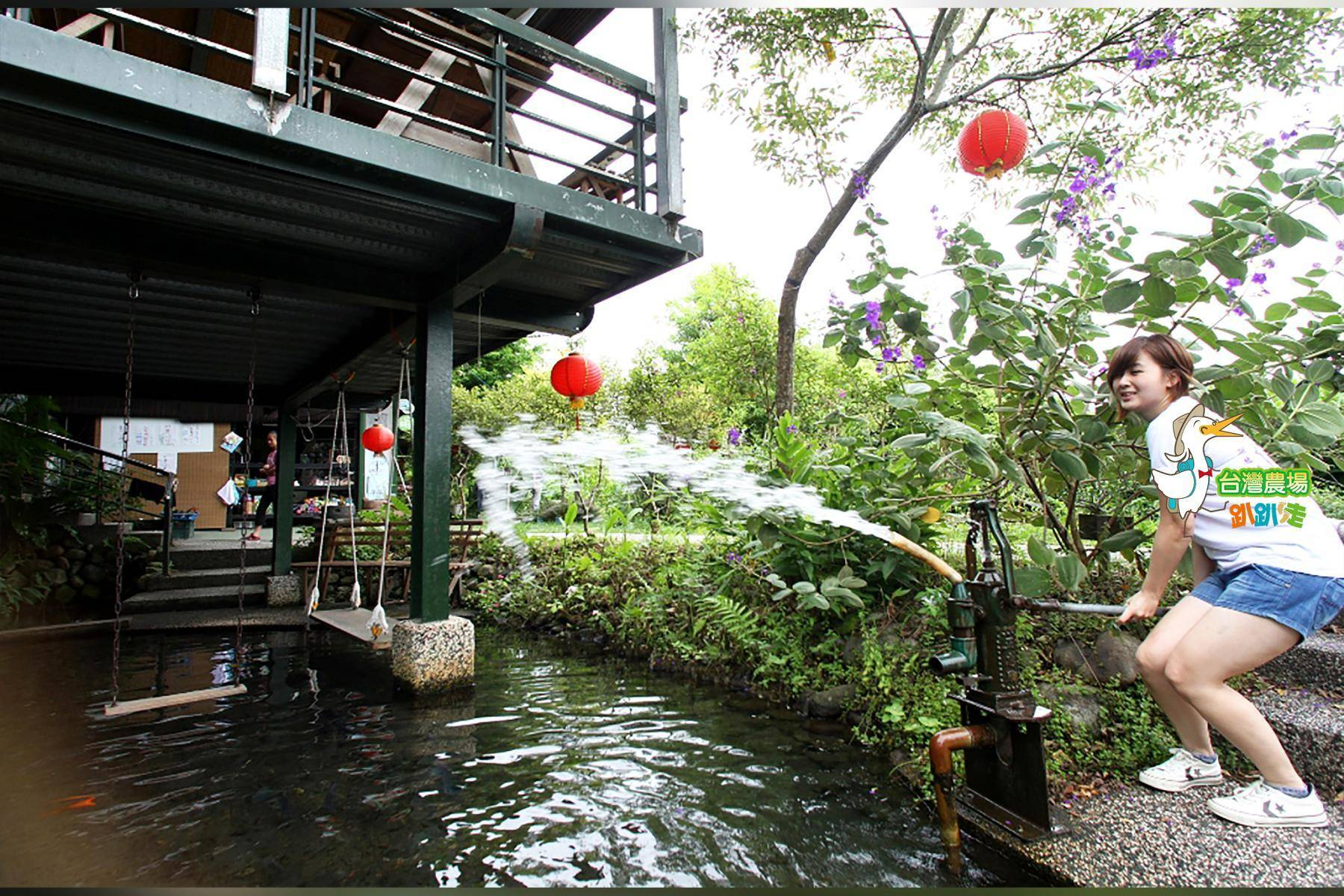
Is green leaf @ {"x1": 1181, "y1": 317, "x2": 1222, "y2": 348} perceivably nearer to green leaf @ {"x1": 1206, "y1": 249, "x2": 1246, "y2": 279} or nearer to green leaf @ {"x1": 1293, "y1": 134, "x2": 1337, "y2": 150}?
green leaf @ {"x1": 1206, "y1": 249, "x2": 1246, "y2": 279}

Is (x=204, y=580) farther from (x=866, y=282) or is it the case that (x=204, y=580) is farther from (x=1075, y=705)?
(x=1075, y=705)

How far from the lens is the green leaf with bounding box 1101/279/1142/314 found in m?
3.01

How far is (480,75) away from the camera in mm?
6090

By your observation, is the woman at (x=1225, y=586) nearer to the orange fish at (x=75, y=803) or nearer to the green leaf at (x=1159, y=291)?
the green leaf at (x=1159, y=291)

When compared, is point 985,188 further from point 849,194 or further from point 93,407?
point 93,407

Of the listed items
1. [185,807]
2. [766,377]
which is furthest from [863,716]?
[766,377]

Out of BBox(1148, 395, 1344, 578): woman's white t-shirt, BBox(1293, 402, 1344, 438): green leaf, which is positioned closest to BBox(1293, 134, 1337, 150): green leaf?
BBox(1293, 402, 1344, 438): green leaf

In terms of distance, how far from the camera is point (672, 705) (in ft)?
17.5

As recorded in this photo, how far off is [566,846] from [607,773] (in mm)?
840

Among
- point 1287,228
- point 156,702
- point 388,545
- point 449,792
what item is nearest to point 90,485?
point 388,545

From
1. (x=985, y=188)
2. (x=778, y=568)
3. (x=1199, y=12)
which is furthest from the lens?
(x=985, y=188)

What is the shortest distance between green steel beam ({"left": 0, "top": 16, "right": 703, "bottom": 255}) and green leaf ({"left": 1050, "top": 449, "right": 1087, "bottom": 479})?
3.41 meters

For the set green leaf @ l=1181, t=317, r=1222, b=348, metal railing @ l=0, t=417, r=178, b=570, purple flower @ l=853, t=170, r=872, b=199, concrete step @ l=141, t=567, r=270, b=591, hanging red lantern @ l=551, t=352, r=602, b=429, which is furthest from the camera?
concrete step @ l=141, t=567, r=270, b=591

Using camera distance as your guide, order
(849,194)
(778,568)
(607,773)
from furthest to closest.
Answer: (849,194) < (778,568) < (607,773)
